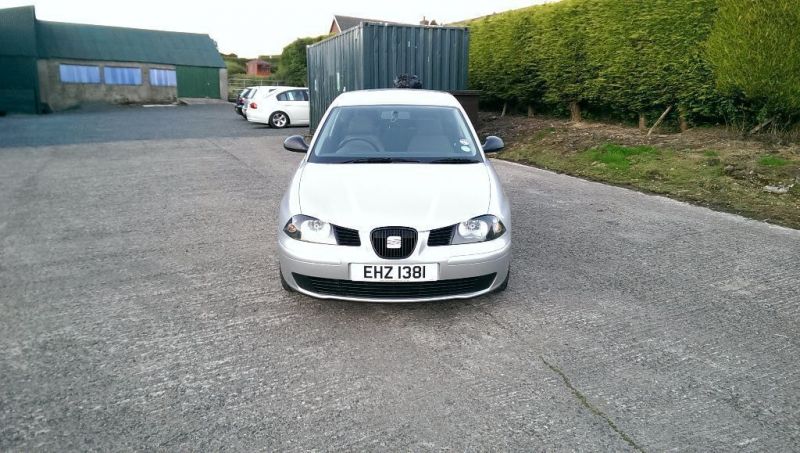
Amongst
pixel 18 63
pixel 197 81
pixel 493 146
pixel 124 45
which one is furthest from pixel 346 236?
pixel 124 45

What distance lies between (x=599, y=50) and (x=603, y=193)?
7.00m

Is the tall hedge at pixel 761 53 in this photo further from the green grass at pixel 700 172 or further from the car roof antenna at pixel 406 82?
the car roof antenna at pixel 406 82

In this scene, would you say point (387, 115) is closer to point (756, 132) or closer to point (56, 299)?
point (56, 299)

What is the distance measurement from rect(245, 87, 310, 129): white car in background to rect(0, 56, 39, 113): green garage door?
2143cm

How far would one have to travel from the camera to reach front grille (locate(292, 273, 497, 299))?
11.7 feet

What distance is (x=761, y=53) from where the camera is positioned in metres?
9.35

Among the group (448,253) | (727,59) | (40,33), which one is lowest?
(448,253)

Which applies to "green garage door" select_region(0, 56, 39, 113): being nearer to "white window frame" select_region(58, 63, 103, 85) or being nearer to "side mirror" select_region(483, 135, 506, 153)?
"white window frame" select_region(58, 63, 103, 85)

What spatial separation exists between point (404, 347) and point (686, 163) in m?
8.12

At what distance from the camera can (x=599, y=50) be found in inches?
540

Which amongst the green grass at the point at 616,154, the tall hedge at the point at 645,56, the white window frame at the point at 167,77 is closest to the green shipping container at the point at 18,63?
the white window frame at the point at 167,77

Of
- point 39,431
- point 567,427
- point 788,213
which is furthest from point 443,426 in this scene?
point 788,213

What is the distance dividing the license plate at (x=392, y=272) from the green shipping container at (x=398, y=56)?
9336mm

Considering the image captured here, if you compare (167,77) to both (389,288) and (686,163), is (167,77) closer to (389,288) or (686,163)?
(686,163)
